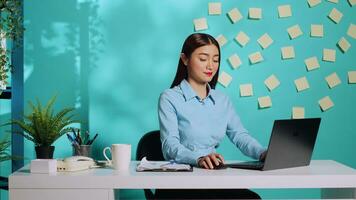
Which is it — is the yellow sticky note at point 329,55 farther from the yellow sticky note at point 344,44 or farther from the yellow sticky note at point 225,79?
the yellow sticky note at point 225,79

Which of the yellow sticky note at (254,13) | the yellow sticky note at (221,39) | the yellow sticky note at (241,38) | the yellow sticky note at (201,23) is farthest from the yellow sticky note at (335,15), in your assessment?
the yellow sticky note at (201,23)

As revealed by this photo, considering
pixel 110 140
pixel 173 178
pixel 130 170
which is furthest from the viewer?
pixel 110 140

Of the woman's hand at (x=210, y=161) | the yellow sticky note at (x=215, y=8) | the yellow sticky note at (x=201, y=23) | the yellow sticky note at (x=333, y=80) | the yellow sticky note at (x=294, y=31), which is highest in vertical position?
the yellow sticky note at (x=215, y=8)

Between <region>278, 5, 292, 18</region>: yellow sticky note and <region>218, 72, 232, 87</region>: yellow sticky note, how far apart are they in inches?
19.9

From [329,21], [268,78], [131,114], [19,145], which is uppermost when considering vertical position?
[329,21]

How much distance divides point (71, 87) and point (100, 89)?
25 centimetres

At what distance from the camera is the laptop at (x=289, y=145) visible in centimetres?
200

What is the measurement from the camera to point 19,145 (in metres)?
3.60

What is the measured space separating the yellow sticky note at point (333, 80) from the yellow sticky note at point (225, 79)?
625mm

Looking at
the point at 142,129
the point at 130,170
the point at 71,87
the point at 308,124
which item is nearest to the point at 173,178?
the point at 130,170

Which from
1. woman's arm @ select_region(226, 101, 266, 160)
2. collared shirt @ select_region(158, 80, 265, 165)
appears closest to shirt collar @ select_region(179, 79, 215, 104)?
collared shirt @ select_region(158, 80, 265, 165)

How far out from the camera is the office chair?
8.61 feet

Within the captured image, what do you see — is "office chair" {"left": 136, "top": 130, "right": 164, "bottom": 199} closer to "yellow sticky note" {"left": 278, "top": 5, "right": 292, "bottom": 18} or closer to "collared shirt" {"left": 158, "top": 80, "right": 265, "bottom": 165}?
"collared shirt" {"left": 158, "top": 80, "right": 265, "bottom": 165}

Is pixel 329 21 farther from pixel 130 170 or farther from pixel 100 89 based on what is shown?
pixel 130 170
